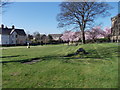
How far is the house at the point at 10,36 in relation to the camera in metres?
51.0

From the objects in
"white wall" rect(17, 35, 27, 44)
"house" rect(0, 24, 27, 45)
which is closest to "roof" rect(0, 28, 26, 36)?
"house" rect(0, 24, 27, 45)

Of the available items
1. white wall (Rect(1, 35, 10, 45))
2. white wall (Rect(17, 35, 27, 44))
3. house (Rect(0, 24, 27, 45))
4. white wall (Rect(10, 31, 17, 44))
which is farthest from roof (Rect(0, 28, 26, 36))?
white wall (Rect(10, 31, 17, 44))

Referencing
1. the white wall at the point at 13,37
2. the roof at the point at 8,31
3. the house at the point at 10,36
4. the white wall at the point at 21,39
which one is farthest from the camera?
the white wall at the point at 21,39

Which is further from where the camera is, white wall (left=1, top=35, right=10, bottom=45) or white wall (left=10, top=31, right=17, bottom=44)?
white wall (left=10, top=31, right=17, bottom=44)

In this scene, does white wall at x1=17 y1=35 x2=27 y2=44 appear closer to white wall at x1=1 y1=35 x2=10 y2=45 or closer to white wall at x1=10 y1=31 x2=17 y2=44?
white wall at x1=10 y1=31 x2=17 y2=44

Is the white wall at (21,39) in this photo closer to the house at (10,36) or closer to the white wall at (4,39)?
the house at (10,36)

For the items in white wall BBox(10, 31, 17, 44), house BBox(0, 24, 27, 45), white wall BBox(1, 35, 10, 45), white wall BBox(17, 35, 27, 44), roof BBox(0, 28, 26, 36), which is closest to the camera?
white wall BBox(1, 35, 10, 45)

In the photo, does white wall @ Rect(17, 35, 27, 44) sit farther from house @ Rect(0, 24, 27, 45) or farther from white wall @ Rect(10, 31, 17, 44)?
white wall @ Rect(10, 31, 17, 44)

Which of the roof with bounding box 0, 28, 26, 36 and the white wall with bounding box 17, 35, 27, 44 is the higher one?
the roof with bounding box 0, 28, 26, 36

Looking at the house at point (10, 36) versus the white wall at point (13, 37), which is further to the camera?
the white wall at point (13, 37)

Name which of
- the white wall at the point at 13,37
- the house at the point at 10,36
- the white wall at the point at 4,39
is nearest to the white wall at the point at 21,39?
the house at the point at 10,36

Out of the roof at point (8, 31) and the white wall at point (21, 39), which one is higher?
the roof at point (8, 31)

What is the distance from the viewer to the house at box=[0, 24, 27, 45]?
51.0 metres

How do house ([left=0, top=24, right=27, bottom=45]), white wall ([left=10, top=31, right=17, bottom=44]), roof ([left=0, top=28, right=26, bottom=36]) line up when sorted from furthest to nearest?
white wall ([left=10, top=31, right=17, bottom=44])
roof ([left=0, top=28, right=26, bottom=36])
house ([left=0, top=24, right=27, bottom=45])
